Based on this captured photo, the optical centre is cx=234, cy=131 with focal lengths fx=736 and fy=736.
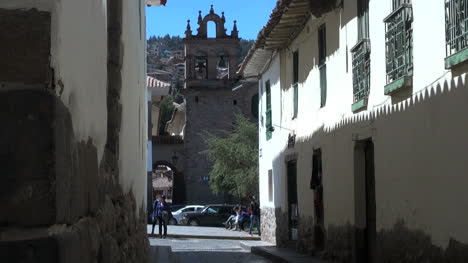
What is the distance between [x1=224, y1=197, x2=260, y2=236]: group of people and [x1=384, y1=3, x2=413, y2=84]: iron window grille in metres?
21.3

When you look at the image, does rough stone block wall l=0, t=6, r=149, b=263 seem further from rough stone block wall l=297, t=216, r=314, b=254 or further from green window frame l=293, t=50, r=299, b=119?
green window frame l=293, t=50, r=299, b=119

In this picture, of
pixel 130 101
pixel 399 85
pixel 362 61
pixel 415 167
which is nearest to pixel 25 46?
pixel 130 101

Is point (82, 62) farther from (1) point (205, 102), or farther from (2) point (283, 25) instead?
(1) point (205, 102)

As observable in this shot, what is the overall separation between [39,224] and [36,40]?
1.87 feet

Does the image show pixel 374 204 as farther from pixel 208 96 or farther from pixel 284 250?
pixel 208 96

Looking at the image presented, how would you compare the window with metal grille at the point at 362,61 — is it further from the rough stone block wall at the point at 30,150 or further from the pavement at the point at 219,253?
the rough stone block wall at the point at 30,150

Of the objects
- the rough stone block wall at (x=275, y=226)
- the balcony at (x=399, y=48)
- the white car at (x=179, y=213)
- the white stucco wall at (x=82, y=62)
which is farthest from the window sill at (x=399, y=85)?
the white car at (x=179, y=213)

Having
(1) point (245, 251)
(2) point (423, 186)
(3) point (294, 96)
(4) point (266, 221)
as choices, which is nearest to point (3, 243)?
(2) point (423, 186)

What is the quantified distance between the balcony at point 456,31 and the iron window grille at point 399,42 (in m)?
1.48

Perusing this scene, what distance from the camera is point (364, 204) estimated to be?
12.7 m

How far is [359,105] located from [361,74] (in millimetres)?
521

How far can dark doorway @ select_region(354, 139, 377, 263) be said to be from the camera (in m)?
12.6

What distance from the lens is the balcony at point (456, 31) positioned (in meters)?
7.46

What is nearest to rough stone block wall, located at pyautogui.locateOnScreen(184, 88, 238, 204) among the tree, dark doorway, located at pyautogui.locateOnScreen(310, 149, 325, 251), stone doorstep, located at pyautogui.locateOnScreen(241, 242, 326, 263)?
the tree
